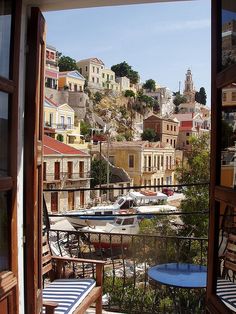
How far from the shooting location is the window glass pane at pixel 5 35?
6.12 ft

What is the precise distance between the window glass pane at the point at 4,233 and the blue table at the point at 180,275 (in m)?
1.62

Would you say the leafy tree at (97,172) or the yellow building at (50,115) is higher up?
the yellow building at (50,115)

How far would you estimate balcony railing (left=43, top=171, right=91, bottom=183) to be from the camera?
2720 centimetres

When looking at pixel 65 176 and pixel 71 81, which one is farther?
pixel 71 81

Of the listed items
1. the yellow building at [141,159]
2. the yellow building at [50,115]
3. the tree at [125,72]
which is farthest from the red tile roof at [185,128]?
the tree at [125,72]

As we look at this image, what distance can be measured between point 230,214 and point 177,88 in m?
88.4

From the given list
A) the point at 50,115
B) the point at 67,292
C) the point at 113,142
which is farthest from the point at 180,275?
the point at 113,142

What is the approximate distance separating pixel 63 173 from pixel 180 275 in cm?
2521

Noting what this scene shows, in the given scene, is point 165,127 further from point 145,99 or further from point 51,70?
point 145,99

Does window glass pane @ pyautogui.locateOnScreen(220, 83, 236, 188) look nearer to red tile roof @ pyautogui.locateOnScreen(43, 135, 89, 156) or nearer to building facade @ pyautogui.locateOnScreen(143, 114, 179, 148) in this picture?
red tile roof @ pyautogui.locateOnScreen(43, 135, 89, 156)

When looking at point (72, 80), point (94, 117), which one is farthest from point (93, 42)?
point (94, 117)

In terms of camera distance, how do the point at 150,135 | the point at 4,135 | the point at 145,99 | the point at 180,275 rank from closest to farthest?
1. the point at 4,135
2. the point at 180,275
3. the point at 150,135
4. the point at 145,99

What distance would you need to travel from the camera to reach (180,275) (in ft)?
11.0

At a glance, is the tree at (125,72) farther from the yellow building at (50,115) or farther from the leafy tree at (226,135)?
the leafy tree at (226,135)
